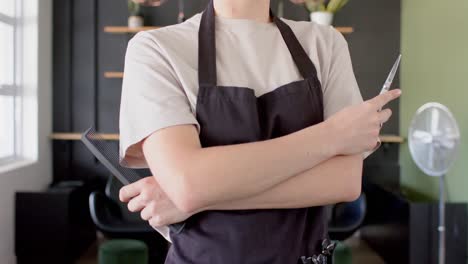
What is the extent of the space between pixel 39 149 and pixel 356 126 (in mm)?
3937

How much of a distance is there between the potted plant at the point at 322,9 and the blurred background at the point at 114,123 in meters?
0.17

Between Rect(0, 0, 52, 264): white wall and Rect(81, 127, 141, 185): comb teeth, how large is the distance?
2.96m

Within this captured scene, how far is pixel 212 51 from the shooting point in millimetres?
945

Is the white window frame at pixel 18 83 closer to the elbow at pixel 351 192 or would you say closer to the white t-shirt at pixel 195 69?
the white t-shirt at pixel 195 69

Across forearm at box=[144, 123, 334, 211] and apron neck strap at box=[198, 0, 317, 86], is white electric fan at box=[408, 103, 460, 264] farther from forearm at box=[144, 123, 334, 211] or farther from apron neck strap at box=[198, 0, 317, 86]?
forearm at box=[144, 123, 334, 211]

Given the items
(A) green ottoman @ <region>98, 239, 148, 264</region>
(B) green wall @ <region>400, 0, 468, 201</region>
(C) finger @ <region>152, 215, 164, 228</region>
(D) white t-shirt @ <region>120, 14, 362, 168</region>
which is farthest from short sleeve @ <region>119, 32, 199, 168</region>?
(B) green wall @ <region>400, 0, 468, 201</region>

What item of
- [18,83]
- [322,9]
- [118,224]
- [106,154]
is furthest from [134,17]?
[106,154]

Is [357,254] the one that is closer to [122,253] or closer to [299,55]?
[122,253]

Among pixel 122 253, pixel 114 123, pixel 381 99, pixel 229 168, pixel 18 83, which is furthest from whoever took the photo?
pixel 114 123

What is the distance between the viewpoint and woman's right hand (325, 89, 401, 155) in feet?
3.01

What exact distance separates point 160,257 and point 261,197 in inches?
135

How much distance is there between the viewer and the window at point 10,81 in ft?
13.2

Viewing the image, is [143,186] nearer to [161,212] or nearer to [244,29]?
[161,212]

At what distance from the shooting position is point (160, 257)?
13.6 feet
